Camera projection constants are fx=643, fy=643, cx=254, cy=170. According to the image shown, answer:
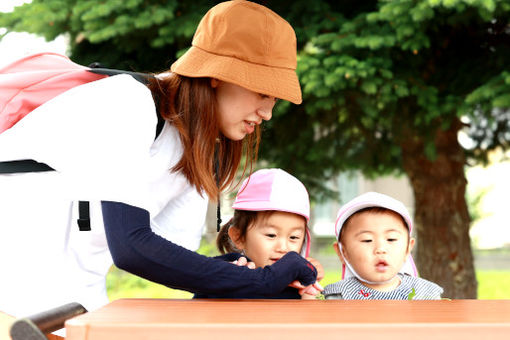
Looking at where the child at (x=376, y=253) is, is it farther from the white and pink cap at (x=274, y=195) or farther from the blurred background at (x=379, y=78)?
the blurred background at (x=379, y=78)

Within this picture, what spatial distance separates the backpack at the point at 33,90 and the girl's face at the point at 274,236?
0.86 metres

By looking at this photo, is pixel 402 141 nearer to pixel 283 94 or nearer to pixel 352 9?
pixel 352 9

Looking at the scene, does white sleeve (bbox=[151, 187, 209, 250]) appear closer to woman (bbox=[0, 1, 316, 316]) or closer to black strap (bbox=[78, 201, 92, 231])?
woman (bbox=[0, 1, 316, 316])

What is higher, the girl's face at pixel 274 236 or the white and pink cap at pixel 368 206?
the white and pink cap at pixel 368 206

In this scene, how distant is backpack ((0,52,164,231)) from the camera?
1658mm

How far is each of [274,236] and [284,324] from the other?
60.4 inches

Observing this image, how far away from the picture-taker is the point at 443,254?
18.0 feet

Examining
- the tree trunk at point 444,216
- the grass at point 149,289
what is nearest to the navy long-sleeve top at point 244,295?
the tree trunk at point 444,216

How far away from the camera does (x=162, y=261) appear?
1.51 metres

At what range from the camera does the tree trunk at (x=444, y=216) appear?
17.9ft

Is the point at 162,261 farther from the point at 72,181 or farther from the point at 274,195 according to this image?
the point at 274,195

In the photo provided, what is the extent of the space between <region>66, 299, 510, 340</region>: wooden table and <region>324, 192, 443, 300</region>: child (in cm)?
137

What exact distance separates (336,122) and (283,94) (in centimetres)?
360

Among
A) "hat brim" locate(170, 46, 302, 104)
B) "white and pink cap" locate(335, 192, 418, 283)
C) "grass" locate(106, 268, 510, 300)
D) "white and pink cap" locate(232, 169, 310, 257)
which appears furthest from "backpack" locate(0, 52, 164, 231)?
"grass" locate(106, 268, 510, 300)
